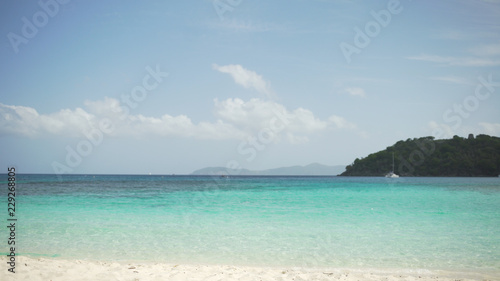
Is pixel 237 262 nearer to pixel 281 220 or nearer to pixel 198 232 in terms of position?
pixel 198 232

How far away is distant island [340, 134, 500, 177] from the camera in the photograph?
101 m

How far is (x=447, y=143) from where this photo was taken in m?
110

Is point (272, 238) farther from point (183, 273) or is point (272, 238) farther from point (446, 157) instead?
point (446, 157)

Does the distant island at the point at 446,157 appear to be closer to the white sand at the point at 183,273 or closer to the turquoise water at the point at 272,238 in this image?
the turquoise water at the point at 272,238

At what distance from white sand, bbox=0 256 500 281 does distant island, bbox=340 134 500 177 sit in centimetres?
10926

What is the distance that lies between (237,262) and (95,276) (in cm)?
310

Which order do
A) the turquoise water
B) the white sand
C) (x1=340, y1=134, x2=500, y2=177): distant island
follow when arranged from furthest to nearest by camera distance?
(x1=340, y1=134, x2=500, y2=177): distant island, the turquoise water, the white sand

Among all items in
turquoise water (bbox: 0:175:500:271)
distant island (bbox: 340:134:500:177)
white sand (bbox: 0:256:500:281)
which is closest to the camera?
white sand (bbox: 0:256:500:281)

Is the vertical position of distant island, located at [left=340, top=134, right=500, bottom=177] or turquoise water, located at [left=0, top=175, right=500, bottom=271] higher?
distant island, located at [left=340, top=134, right=500, bottom=177]

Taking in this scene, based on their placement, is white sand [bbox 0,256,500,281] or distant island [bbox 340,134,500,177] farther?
distant island [bbox 340,134,500,177]

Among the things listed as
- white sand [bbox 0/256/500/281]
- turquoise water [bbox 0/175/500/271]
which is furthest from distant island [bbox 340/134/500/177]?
white sand [bbox 0/256/500/281]

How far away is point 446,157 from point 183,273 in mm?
116119

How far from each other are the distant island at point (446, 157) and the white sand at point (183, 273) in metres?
109

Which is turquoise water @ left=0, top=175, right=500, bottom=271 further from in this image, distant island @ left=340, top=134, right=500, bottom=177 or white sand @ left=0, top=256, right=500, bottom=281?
distant island @ left=340, top=134, right=500, bottom=177
